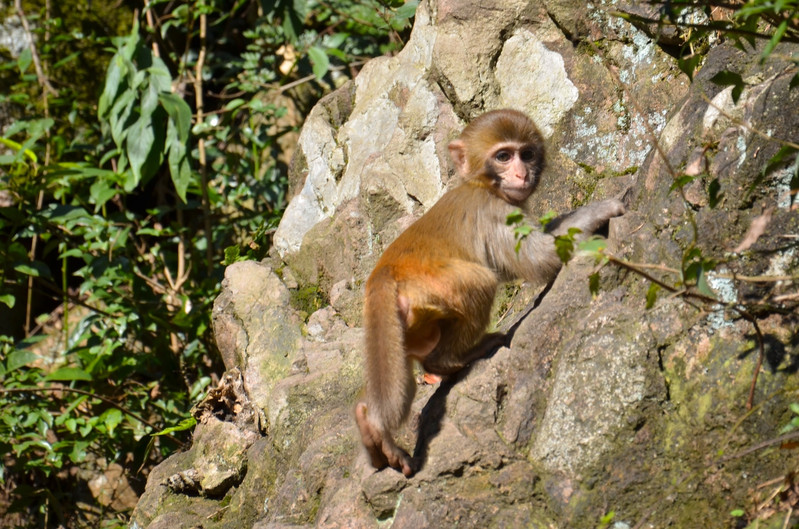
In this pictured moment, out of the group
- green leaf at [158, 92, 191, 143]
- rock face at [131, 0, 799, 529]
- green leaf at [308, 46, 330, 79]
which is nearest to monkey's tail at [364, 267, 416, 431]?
rock face at [131, 0, 799, 529]

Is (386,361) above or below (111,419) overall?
above

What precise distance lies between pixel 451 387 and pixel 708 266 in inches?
67.0

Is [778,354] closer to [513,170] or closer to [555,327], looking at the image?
[555,327]

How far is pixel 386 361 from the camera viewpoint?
4168 mm

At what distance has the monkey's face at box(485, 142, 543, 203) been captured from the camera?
5.06 meters

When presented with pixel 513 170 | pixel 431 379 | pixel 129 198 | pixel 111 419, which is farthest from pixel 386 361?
pixel 129 198

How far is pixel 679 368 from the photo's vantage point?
3775 mm

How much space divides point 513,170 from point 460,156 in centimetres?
48

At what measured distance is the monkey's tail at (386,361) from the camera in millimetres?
4082

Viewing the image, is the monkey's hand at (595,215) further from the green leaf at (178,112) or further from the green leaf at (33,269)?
the green leaf at (33,269)

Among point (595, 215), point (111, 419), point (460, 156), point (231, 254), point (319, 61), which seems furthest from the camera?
point (319, 61)

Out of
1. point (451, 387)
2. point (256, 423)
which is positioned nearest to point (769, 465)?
point (451, 387)

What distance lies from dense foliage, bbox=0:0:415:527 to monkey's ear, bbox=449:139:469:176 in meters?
2.22

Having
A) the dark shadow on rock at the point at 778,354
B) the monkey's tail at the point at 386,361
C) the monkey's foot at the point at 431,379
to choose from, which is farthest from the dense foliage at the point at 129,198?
the dark shadow on rock at the point at 778,354
